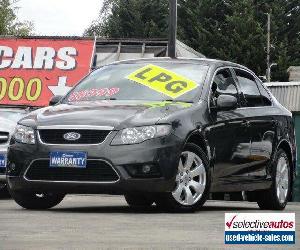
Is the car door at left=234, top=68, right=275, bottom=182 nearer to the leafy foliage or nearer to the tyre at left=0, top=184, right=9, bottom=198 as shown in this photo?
the tyre at left=0, top=184, right=9, bottom=198

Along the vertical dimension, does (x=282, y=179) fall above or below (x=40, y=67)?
above

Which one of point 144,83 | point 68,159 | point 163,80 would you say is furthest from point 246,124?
point 68,159

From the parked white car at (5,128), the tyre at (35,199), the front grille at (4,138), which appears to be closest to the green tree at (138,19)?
the parked white car at (5,128)

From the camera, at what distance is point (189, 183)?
1159 centimetres

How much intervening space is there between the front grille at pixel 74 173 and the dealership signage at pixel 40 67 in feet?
64.2

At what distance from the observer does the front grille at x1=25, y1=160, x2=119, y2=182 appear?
11203 mm

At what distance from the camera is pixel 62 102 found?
41.4 ft

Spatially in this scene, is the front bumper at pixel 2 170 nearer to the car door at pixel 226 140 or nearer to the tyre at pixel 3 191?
the tyre at pixel 3 191

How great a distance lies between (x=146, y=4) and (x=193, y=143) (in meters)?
65.1

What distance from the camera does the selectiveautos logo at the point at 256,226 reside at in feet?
25.1

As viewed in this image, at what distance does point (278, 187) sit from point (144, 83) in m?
2.14

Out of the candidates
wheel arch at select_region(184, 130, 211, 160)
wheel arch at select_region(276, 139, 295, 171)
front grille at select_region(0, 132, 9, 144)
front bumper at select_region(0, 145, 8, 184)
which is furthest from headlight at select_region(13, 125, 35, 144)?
front grille at select_region(0, 132, 9, 144)

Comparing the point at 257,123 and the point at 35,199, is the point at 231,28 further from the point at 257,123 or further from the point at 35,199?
the point at 35,199

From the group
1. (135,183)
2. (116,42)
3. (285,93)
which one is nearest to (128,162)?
(135,183)
